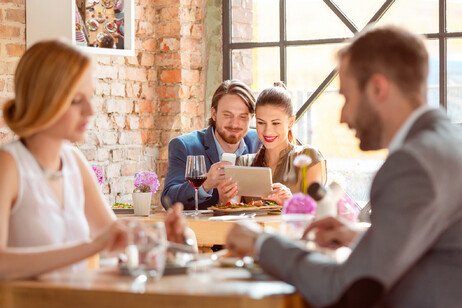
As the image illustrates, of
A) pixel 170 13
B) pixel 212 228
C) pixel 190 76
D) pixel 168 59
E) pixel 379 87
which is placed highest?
pixel 170 13

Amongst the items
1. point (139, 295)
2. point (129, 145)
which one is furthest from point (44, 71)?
point (129, 145)

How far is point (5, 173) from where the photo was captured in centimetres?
185

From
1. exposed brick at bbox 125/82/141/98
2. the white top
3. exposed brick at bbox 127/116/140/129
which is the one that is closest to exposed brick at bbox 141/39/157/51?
exposed brick at bbox 125/82/141/98

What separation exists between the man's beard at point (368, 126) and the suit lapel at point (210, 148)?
101 inches

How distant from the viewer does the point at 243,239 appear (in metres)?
1.74

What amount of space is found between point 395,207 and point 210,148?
2863 millimetres

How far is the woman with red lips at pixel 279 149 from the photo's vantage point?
13.3ft

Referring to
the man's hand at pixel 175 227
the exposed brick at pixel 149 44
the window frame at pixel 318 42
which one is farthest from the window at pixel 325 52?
the man's hand at pixel 175 227

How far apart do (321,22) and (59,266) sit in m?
3.56

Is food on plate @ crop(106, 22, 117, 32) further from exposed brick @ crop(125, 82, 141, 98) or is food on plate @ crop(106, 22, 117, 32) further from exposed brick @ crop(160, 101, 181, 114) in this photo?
exposed brick @ crop(160, 101, 181, 114)

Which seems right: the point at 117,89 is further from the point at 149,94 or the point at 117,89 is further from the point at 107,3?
the point at 107,3

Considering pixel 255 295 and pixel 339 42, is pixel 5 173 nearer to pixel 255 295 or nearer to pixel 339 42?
pixel 255 295

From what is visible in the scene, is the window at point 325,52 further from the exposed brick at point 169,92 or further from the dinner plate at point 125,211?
the dinner plate at point 125,211

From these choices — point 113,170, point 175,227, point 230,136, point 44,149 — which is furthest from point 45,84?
point 113,170
